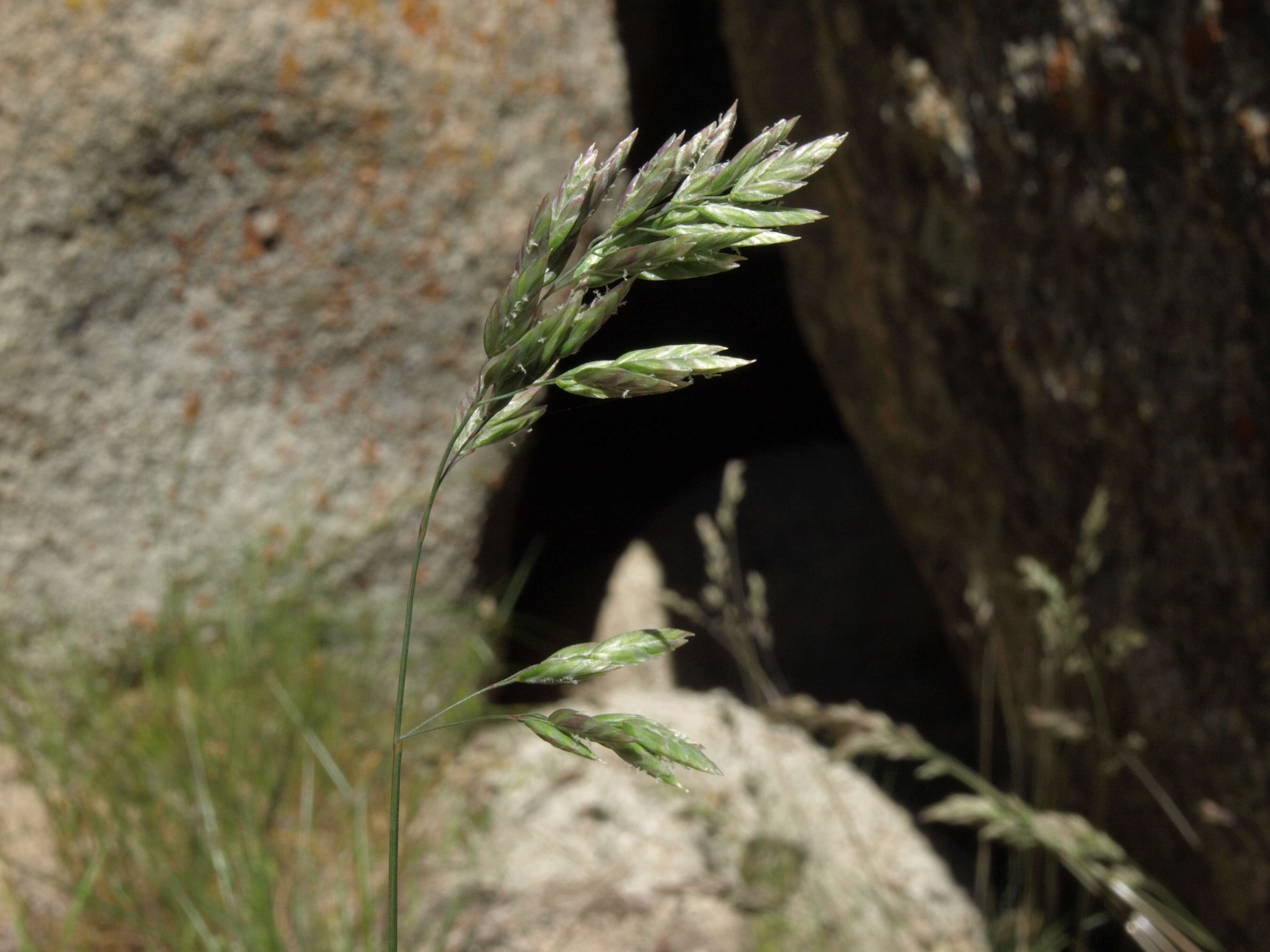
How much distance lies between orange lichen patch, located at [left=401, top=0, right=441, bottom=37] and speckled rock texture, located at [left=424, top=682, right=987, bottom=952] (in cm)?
137

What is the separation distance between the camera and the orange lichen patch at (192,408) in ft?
6.88

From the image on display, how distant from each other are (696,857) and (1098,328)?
119 cm

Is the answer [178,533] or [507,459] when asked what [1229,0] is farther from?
[178,533]

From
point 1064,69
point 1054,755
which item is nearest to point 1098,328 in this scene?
point 1064,69

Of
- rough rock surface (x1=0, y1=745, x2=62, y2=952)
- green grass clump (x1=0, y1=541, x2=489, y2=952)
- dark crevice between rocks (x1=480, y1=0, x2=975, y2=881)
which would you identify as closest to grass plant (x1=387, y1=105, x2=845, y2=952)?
green grass clump (x1=0, y1=541, x2=489, y2=952)

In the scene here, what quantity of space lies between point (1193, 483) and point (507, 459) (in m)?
1.37

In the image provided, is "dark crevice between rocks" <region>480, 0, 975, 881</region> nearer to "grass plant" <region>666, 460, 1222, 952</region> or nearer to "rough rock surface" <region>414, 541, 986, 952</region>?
"rough rock surface" <region>414, 541, 986, 952</region>

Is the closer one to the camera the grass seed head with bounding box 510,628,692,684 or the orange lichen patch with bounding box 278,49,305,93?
the grass seed head with bounding box 510,628,692,684

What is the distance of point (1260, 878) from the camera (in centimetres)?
159

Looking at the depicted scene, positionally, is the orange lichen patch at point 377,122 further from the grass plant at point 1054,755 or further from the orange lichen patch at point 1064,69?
the orange lichen patch at point 1064,69

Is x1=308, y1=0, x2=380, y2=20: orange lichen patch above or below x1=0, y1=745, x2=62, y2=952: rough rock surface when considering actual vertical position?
above

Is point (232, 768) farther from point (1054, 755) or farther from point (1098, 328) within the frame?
point (1098, 328)

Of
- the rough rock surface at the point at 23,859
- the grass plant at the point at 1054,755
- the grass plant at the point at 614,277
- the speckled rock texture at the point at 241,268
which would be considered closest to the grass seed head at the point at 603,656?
the grass plant at the point at 614,277

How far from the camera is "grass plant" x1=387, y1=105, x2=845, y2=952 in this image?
1.74ft
